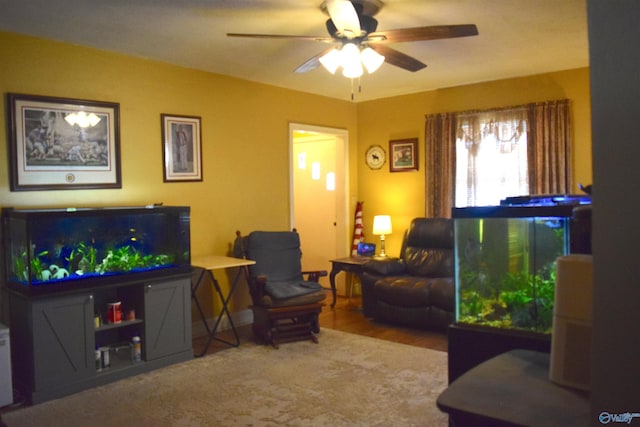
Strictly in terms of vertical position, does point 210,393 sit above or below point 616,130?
below

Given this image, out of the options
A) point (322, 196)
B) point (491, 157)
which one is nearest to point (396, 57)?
point (491, 157)

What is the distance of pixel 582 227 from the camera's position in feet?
4.81


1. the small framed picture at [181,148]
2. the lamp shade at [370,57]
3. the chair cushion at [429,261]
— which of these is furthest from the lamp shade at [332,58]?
the chair cushion at [429,261]

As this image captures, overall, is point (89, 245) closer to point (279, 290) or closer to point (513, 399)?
point (279, 290)

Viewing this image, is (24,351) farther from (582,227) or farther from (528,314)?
(582,227)

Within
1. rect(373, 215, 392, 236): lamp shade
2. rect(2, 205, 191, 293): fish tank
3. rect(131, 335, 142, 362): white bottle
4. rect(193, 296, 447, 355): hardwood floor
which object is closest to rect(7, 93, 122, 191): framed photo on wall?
rect(2, 205, 191, 293): fish tank

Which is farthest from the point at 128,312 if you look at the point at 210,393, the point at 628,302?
the point at 628,302

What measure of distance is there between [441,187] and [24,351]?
444 cm

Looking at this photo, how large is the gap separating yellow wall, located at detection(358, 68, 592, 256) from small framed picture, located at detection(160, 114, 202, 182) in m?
2.58

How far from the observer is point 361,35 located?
3293 mm

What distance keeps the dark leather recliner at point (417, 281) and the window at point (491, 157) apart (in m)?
0.56

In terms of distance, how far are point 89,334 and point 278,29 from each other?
2597mm

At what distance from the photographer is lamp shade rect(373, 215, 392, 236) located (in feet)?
20.3

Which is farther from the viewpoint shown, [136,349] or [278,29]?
[136,349]
